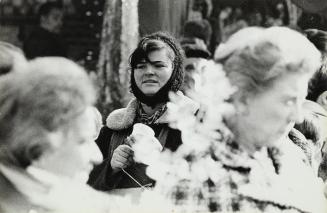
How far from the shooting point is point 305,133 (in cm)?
354

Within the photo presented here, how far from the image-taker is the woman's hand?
3303 millimetres

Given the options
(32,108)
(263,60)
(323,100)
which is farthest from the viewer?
(323,100)

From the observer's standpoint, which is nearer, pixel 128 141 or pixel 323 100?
pixel 128 141

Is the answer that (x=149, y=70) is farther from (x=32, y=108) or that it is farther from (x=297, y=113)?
(x=297, y=113)

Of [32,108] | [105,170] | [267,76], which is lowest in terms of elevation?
[105,170]

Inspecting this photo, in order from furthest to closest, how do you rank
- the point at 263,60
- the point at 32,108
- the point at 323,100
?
the point at 323,100 < the point at 263,60 < the point at 32,108

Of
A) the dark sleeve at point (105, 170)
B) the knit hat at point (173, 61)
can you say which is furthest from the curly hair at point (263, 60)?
the dark sleeve at point (105, 170)

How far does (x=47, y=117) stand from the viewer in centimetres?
331

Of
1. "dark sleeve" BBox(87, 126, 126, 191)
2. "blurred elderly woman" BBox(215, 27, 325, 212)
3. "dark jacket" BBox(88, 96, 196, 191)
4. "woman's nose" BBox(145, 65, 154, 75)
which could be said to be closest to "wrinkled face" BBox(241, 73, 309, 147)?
"blurred elderly woman" BBox(215, 27, 325, 212)

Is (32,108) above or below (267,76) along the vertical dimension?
below

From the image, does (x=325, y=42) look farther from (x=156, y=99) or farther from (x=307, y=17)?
(x=156, y=99)

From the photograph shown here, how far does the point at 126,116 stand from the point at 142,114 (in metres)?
0.10

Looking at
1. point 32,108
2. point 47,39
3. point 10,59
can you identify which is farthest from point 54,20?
point 32,108

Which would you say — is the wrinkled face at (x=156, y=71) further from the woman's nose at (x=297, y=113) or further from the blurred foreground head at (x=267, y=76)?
the woman's nose at (x=297, y=113)
